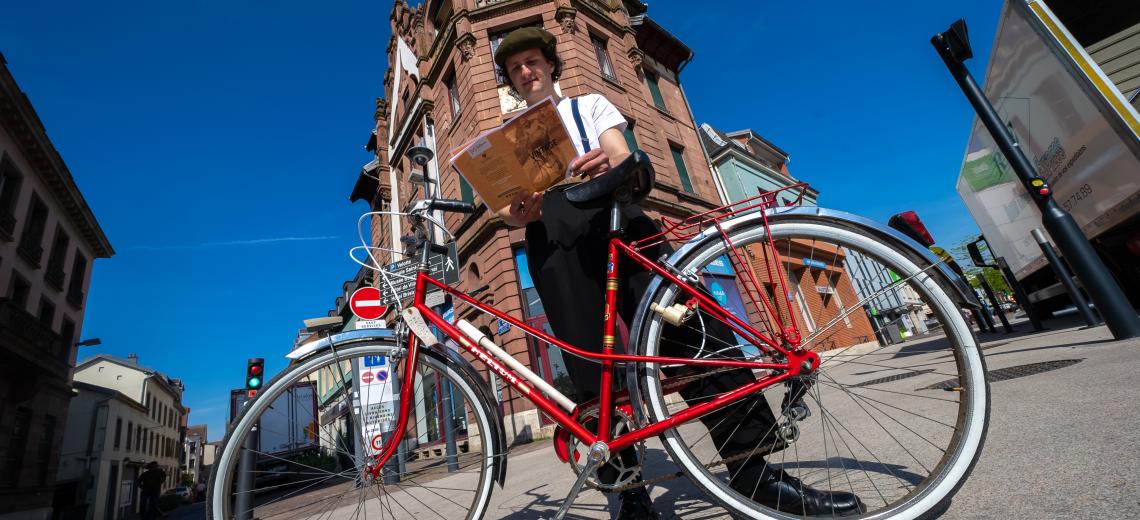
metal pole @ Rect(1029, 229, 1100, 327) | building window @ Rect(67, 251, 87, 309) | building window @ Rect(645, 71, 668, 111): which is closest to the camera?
metal pole @ Rect(1029, 229, 1100, 327)

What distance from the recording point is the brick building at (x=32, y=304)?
14555mm

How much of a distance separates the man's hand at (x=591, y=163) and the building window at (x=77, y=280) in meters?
29.0

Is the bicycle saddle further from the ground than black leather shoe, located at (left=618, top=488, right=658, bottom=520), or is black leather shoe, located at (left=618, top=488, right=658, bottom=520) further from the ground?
the bicycle saddle

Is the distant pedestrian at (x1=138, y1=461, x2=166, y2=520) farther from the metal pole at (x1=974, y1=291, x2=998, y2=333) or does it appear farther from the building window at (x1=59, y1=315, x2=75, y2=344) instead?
the metal pole at (x1=974, y1=291, x2=998, y2=333)

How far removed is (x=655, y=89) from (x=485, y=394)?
17117 millimetres

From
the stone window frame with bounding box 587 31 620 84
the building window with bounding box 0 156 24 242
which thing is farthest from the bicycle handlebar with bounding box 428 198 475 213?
the building window with bounding box 0 156 24 242

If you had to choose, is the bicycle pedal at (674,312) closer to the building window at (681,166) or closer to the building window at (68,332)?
the building window at (681,166)

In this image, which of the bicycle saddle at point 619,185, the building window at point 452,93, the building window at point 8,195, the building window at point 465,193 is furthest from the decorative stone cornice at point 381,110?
the bicycle saddle at point 619,185

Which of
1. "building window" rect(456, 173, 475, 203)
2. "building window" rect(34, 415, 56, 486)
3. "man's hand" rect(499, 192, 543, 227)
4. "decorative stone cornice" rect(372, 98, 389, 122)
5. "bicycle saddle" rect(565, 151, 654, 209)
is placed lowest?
"bicycle saddle" rect(565, 151, 654, 209)

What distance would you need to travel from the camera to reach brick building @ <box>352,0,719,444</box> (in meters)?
11.0

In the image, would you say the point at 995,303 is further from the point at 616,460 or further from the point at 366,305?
the point at 366,305

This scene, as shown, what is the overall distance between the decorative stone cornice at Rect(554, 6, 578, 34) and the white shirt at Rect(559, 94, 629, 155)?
12.6 metres

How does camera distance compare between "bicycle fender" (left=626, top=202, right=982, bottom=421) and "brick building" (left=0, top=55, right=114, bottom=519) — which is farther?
"brick building" (left=0, top=55, right=114, bottom=519)

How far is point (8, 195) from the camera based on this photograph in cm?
1652
